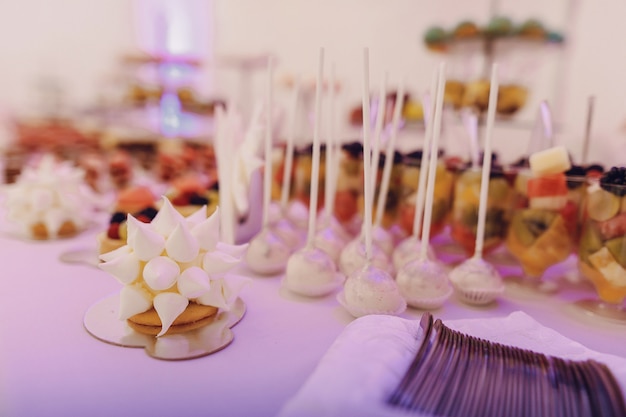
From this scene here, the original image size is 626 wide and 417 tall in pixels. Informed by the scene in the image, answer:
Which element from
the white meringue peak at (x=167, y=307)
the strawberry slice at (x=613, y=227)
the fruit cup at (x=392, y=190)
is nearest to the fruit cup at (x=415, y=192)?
the fruit cup at (x=392, y=190)

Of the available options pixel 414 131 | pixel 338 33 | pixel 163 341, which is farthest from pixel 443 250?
pixel 338 33

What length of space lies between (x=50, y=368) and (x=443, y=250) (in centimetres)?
92

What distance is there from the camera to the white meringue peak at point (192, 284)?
28.4 inches

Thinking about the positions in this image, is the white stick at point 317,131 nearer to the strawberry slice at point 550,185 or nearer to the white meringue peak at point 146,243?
the white meringue peak at point 146,243

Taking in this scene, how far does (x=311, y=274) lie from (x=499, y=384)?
42cm

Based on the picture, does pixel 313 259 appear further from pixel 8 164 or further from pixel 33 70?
pixel 33 70

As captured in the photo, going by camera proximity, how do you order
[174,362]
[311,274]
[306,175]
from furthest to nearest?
[306,175] < [311,274] < [174,362]

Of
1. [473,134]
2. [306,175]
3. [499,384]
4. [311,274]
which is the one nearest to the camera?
[499,384]

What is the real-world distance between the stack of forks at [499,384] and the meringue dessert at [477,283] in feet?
0.79

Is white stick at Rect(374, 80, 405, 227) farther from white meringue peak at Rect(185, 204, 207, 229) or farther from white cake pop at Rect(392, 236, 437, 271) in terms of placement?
white meringue peak at Rect(185, 204, 207, 229)

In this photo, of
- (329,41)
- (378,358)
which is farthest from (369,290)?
(329,41)

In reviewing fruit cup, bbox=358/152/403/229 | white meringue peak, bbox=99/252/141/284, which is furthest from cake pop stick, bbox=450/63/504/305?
white meringue peak, bbox=99/252/141/284

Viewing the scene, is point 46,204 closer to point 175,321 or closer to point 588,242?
point 175,321

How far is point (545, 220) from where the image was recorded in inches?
36.5
